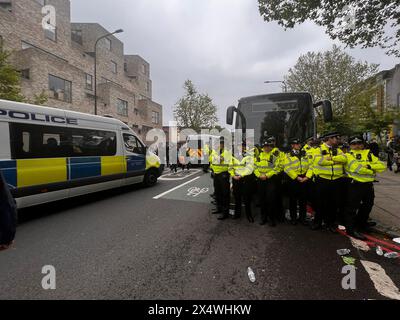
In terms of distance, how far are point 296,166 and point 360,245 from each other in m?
1.70

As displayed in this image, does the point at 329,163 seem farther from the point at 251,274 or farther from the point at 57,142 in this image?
the point at 57,142

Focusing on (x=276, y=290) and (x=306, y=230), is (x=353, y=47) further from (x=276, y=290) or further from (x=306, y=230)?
(x=276, y=290)

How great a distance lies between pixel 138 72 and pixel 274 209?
37105 mm

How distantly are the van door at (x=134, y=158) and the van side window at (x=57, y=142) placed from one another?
0.63 m

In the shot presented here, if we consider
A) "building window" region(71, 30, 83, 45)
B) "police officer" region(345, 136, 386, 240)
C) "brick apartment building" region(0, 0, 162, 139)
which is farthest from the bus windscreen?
"building window" region(71, 30, 83, 45)

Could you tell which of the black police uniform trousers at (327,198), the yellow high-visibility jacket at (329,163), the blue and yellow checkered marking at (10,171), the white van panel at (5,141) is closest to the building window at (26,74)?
the white van panel at (5,141)

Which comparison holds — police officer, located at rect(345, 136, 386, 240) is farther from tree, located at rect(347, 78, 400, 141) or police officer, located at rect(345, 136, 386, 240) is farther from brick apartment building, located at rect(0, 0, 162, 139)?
brick apartment building, located at rect(0, 0, 162, 139)

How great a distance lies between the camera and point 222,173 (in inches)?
208

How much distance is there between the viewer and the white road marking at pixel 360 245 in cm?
362

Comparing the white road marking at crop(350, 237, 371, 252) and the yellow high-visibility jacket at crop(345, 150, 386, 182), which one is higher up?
the yellow high-visibility jacket at crop(345, 150, 386, 182)

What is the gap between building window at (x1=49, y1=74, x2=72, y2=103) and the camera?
1838cm

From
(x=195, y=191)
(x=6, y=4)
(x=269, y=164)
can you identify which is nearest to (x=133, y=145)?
(x=195, y=191)
